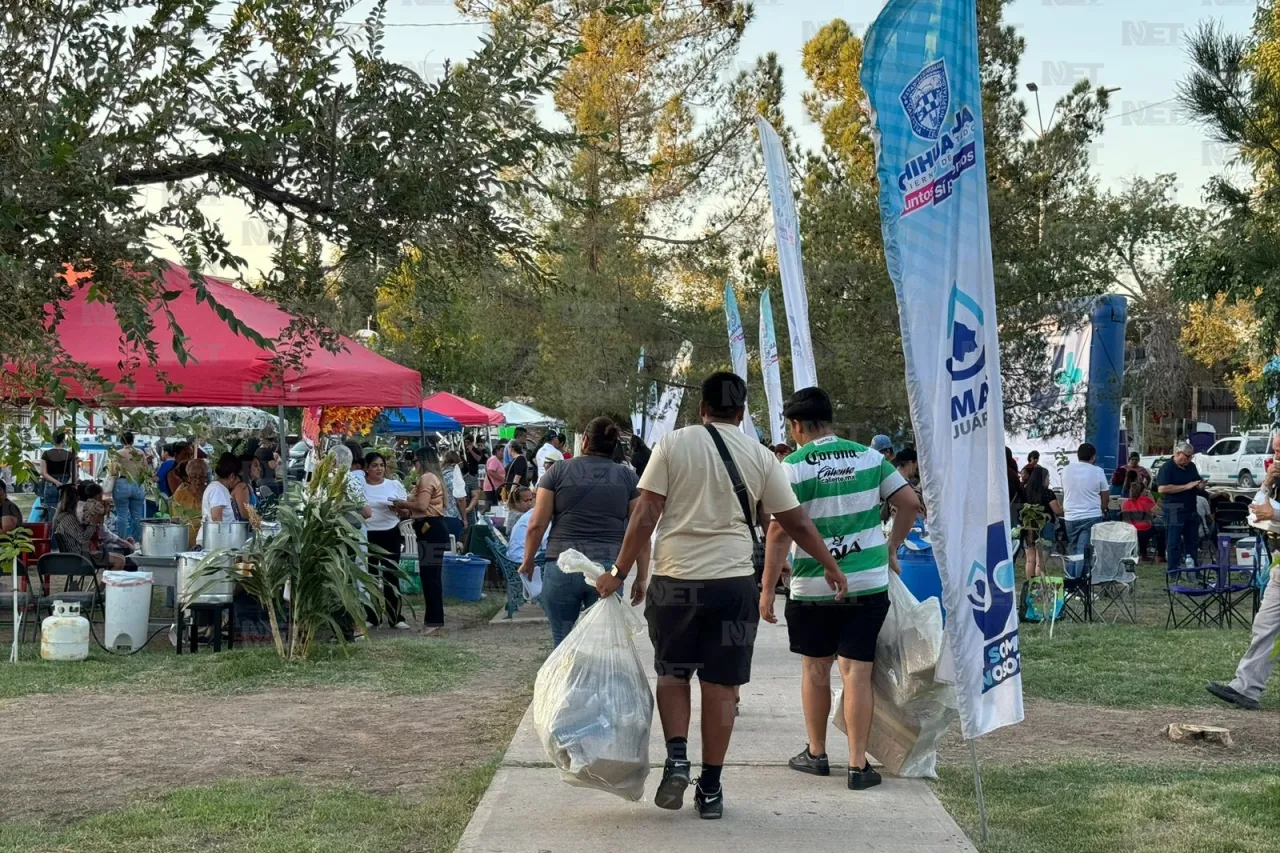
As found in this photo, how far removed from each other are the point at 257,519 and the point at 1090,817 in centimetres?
725

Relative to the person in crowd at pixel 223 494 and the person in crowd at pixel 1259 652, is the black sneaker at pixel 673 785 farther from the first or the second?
the person in crowd at pixel 223 494

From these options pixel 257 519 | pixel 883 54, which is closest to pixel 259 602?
pixel 257 519

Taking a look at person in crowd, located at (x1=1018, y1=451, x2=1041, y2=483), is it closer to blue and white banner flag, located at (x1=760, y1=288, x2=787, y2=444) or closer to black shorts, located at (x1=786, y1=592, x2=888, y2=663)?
blue and white banner flag, located at (x1=760, y1=288, x2=787, y2=444)

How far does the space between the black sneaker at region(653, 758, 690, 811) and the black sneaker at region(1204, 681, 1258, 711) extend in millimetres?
4531

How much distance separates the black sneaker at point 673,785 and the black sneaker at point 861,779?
89cm

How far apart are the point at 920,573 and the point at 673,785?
4685mm

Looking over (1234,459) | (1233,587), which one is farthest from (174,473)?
(1234,459)

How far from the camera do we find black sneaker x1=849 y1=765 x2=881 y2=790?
600 cm

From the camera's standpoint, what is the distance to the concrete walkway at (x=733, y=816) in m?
5.13

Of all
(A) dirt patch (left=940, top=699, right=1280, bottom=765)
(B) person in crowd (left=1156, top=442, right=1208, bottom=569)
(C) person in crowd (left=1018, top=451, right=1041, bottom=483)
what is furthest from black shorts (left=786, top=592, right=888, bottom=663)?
(B) person in crowd (left=1156, top=442, right=1208, bottom=569)

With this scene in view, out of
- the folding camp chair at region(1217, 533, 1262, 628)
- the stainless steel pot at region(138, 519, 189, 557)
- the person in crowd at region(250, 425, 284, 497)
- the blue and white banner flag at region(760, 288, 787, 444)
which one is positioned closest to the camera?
the stainless steel pot at region(138, 519, 189, 557)

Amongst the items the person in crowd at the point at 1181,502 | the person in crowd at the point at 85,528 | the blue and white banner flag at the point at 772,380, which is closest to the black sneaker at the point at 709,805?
the person in crowd at the point at 85,528

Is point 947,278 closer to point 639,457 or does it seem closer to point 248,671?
point 248,671

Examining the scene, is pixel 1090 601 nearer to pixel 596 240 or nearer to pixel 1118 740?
pixel 1118 740
